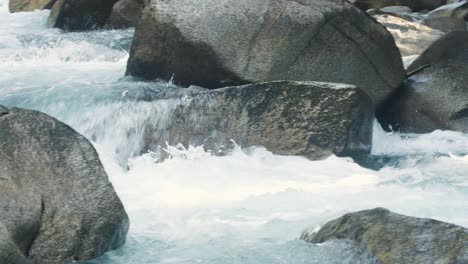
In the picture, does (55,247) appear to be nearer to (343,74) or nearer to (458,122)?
(343,74)

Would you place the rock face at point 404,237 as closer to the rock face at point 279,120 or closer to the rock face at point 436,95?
the rock face at point 279,120

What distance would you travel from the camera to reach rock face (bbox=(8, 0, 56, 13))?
1725 cm

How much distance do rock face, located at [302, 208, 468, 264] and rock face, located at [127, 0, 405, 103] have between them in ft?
12.9

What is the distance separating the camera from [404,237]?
443 cm

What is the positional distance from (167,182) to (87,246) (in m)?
2.03

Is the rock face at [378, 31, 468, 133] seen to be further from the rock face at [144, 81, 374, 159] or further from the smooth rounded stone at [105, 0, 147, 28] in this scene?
the smooth rounded stone at [105, 0, 147, 28]

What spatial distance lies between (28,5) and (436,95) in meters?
11.0

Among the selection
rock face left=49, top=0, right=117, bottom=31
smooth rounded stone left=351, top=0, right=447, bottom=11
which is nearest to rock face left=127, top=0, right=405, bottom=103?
rock face left=49, top=0, right=117, bottom=31

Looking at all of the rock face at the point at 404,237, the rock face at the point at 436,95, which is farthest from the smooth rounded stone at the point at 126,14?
the rock face at the point at 404,237

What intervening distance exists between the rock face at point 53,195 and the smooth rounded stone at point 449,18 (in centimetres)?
987

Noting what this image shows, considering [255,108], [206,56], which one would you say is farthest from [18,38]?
[255,108]

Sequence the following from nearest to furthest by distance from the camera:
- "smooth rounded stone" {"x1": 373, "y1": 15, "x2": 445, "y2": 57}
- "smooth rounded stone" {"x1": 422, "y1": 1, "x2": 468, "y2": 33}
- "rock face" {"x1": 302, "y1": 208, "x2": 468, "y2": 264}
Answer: "rock face" {"x1": 302, "y1": 208, "x2": 468, "y2": 264}
"smooth rounded stone" {"x1": 373, "y1": 15, "x2": 445, "y2": 57}
"smooth rounded stone" {"x1": 422, "y1": 1, "x2": 468, "y2": 33}

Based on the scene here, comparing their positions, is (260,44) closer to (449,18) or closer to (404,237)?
(404,237)

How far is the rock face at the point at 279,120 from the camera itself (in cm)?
773
